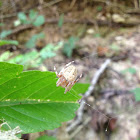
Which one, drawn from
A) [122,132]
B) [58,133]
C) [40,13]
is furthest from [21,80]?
[40,13]

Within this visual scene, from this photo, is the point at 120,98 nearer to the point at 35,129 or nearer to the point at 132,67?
the point at 132,67

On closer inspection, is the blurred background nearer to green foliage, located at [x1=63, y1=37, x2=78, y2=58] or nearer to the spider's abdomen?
green foliage, located at [x1=63, y1=37, x2=78, y2=58]

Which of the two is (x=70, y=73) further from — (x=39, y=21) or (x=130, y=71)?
(x=39, y=21)

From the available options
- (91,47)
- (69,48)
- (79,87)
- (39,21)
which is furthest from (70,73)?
(39,21)

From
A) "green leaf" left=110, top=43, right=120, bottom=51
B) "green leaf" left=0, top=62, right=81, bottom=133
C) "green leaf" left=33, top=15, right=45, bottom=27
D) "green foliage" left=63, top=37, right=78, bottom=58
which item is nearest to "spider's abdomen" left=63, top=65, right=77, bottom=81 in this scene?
"green leaf" left=0, top=62, right=81, bottom=133

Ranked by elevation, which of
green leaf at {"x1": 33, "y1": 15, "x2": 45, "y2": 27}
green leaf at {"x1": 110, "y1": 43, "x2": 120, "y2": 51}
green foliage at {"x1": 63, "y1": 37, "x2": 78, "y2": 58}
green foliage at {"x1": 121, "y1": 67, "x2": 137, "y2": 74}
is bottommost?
green foliage at {"x1": 121, "y1": 67, "x2": 137, "y2": 74}

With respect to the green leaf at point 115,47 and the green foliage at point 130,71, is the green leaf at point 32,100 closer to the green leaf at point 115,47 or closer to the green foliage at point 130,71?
the green foliage at point 130,71
